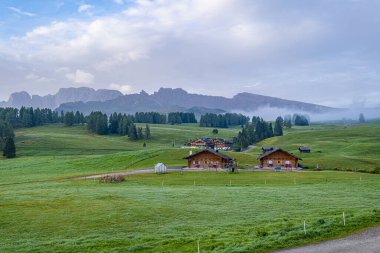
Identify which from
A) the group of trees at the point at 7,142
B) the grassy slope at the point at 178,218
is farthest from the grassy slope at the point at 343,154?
the group of trees at the point at 7,142

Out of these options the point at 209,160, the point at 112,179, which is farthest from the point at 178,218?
the point at 209,160

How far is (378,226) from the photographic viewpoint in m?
29.8

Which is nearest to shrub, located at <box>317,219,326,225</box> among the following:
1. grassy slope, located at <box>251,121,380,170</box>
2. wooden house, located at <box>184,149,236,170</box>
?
grassy slope, located at <box>251,121,380,170</box>

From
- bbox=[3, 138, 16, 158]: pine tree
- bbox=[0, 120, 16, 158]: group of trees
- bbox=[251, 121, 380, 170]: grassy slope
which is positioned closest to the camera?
bbox=[251, 121, 380, 170]: grassy slope

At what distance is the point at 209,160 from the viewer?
114m

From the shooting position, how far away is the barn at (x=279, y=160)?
114562 millimetres

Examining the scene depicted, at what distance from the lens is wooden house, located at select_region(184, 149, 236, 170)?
113 meters

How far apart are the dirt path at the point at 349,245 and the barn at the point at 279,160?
288 feet

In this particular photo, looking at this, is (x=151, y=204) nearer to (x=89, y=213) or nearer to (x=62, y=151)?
(x=89, y=213)

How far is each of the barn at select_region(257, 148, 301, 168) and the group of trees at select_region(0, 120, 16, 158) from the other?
9341 cm

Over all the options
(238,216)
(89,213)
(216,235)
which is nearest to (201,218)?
(238,216)

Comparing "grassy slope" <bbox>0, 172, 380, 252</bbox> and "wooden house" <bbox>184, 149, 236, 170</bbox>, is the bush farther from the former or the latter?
"wooden house" <bbox>184, 149, 236, 170</bbox>

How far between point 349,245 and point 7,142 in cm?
15066

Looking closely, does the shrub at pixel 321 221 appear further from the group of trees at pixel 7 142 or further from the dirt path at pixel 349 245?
the group of trees at pixel 7 142
